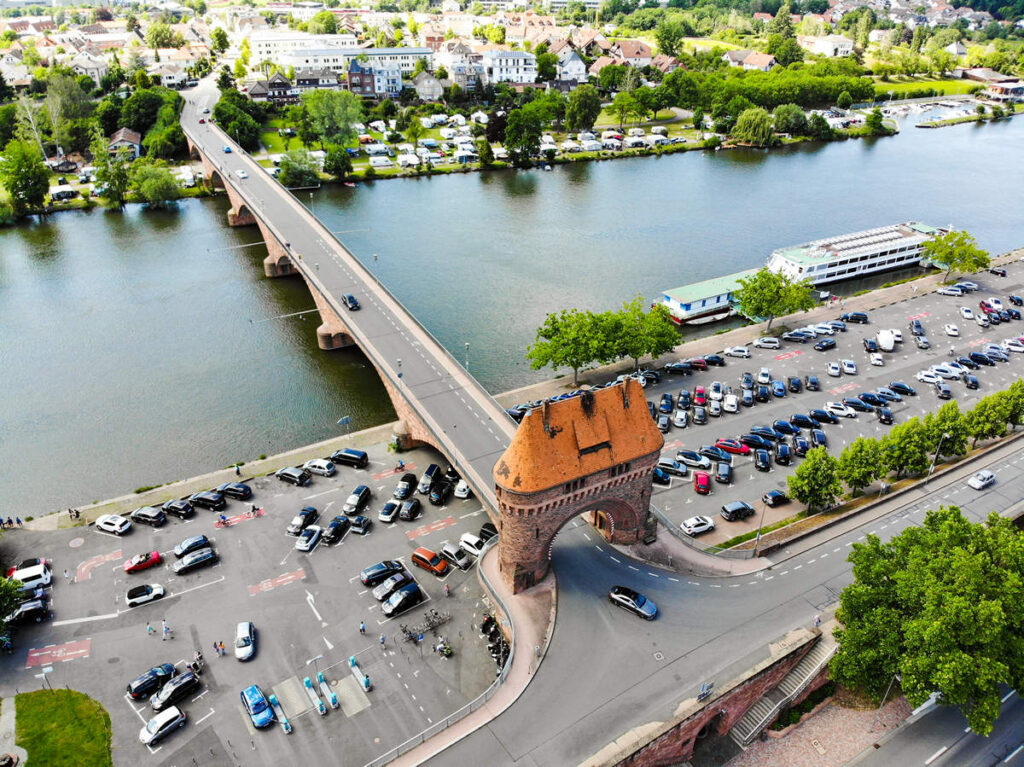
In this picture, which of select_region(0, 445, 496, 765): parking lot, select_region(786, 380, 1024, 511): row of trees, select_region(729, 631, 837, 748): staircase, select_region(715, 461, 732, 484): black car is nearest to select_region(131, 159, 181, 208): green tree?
select_region(0, 445, 496, 765): parking lot

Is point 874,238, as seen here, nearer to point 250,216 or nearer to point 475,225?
point 475,225

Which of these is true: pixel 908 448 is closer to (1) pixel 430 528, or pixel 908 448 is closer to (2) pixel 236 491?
(1) pixel 430 528

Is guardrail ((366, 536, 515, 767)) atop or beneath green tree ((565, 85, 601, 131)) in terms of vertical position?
beneath

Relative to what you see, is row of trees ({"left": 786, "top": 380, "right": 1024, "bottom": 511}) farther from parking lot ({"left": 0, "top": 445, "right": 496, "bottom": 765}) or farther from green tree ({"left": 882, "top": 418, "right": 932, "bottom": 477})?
parking lot ({"left": 0, "top": 445, "right": 496, "bottom": 765})

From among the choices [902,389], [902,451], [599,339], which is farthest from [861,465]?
[599,339]

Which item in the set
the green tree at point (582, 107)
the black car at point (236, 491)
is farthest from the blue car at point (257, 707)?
the green tree at point (582, 107)

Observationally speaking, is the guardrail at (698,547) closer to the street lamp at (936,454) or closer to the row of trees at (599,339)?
the street lamp at (936,454)

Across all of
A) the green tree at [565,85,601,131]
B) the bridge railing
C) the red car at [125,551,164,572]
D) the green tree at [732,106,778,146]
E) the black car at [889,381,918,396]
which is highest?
the green tree at [565,85,601,131]
